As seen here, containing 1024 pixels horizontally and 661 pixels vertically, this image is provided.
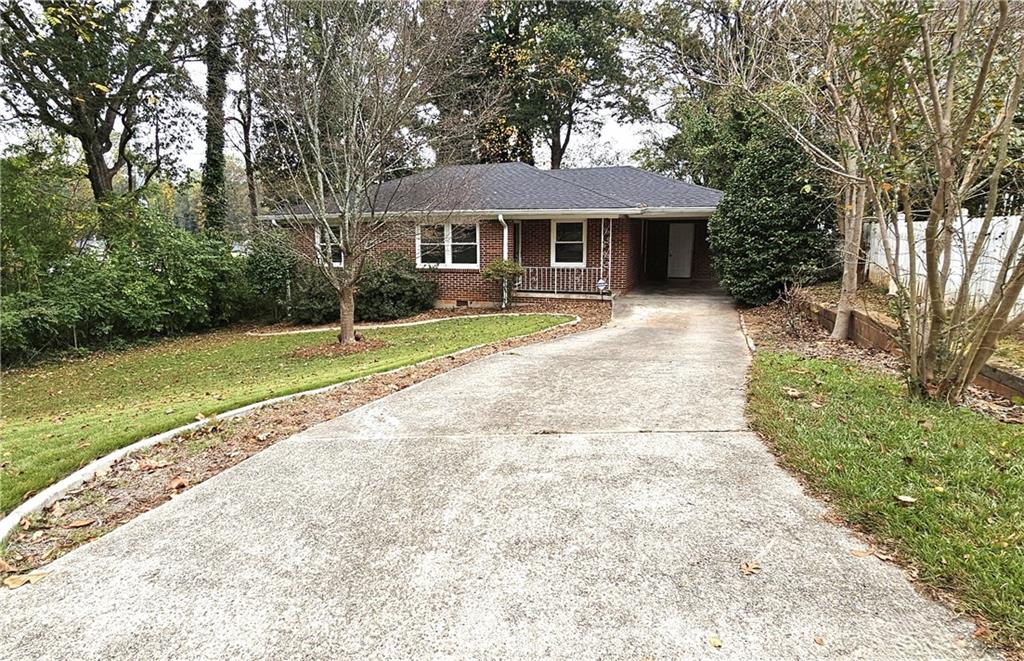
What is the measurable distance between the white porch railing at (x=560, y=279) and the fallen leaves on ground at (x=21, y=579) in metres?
13.5

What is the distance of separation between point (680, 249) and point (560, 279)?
6.52m

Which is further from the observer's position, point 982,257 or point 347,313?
point 347,313

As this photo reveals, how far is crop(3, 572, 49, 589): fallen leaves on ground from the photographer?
277 centimetres

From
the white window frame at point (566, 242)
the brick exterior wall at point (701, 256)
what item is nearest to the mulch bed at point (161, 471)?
the white window frame at point (566, 242)

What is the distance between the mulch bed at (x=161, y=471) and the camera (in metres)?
3.23

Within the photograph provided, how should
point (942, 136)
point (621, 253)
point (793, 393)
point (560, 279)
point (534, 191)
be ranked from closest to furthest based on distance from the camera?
point (942, 136) < point (793, 393) < point (621, 253) < point (560, 279) < point (534, 191)

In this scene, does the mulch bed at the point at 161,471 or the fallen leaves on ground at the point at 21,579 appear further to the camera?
the mulch bed at the point at 161,471

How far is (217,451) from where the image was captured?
461 centimetres

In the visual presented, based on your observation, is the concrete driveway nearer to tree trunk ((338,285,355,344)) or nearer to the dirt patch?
the dirt patch

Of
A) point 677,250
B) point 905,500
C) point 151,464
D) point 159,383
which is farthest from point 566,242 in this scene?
point 905,500

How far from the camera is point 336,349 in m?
10.7

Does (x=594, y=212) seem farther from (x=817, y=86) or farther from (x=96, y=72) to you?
(x=96, y=72)

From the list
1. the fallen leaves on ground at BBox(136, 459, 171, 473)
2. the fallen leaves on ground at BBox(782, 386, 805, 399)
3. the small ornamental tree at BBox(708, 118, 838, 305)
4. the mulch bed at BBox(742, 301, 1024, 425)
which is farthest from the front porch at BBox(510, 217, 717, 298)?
Result: the fallen leaves on ground at BBox(136, 459, 171, 473)

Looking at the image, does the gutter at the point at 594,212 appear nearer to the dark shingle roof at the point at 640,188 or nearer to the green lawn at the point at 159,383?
the dark shingle roof at the point at 640,188
